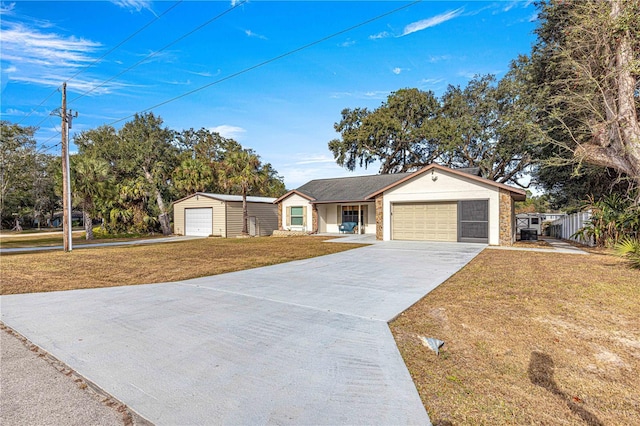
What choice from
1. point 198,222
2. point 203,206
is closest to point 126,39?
point 203,206

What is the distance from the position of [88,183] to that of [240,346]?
73.7ft

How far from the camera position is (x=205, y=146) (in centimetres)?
3741

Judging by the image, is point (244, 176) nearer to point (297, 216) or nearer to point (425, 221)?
point (297, 216)

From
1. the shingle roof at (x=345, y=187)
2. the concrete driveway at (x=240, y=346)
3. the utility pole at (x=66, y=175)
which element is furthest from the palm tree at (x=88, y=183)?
the concrete driveway at (x=240, y=346)

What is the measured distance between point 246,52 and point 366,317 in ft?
Result: 40.4

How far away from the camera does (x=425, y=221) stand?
16266 mm

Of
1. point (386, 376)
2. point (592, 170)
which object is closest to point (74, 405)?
point (386, 376)

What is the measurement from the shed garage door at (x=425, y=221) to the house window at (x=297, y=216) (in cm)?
788

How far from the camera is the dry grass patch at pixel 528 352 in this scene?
7.95 feet

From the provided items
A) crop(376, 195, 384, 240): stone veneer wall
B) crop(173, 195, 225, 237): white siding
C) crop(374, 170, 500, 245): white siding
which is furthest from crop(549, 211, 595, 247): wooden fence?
crop(173, 195, 225, 237): white siding

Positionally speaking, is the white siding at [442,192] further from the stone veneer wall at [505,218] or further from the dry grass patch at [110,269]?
the dry grass patch at [110,269]

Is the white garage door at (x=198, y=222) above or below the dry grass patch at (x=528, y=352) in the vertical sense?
above

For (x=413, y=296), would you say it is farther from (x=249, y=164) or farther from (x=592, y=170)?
(x=249, y=164)

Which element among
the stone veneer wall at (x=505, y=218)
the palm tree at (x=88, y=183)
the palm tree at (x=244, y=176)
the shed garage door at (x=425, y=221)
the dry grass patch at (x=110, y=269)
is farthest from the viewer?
the palm tree at (x=244, y=176)
